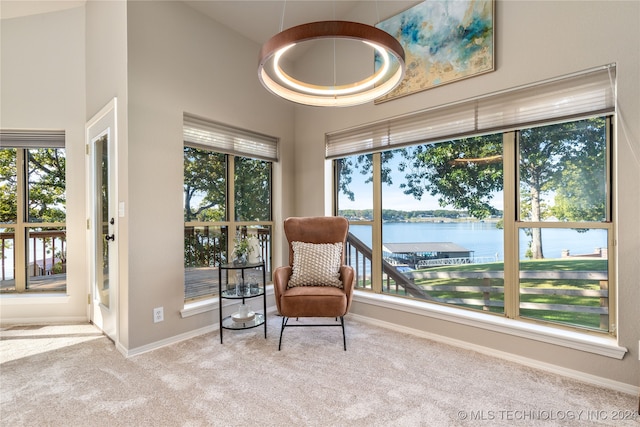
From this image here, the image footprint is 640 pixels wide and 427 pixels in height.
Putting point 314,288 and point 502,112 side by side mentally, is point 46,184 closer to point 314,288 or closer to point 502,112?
point 314,288

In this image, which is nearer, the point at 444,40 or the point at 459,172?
the point at 444,40

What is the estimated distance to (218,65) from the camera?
3.11 meters

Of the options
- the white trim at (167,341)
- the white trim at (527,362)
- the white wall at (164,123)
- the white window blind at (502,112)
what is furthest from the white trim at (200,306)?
the white window blind at (502,112)

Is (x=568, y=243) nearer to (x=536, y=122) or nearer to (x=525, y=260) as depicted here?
(x=525, y=260)

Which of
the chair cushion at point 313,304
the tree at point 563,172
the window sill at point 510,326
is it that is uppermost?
the tree at point 563,172

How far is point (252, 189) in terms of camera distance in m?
3.66

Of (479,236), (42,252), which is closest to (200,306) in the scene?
(42,252)

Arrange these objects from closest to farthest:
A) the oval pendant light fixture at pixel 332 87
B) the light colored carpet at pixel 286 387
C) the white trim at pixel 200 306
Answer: the oval pendant light fixture at pixel 332 87 < the light colored carpet at pixel 286 387 < the white trim at pixel 200 306

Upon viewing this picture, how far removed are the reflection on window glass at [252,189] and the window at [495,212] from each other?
863mm

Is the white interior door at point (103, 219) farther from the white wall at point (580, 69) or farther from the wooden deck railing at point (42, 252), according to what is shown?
the white wall at point (580, 69)

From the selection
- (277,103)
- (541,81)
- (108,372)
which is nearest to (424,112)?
(541,81)

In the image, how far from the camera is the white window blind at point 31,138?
318 cm

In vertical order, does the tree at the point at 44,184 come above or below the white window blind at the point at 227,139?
below

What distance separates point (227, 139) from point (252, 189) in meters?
0.67
